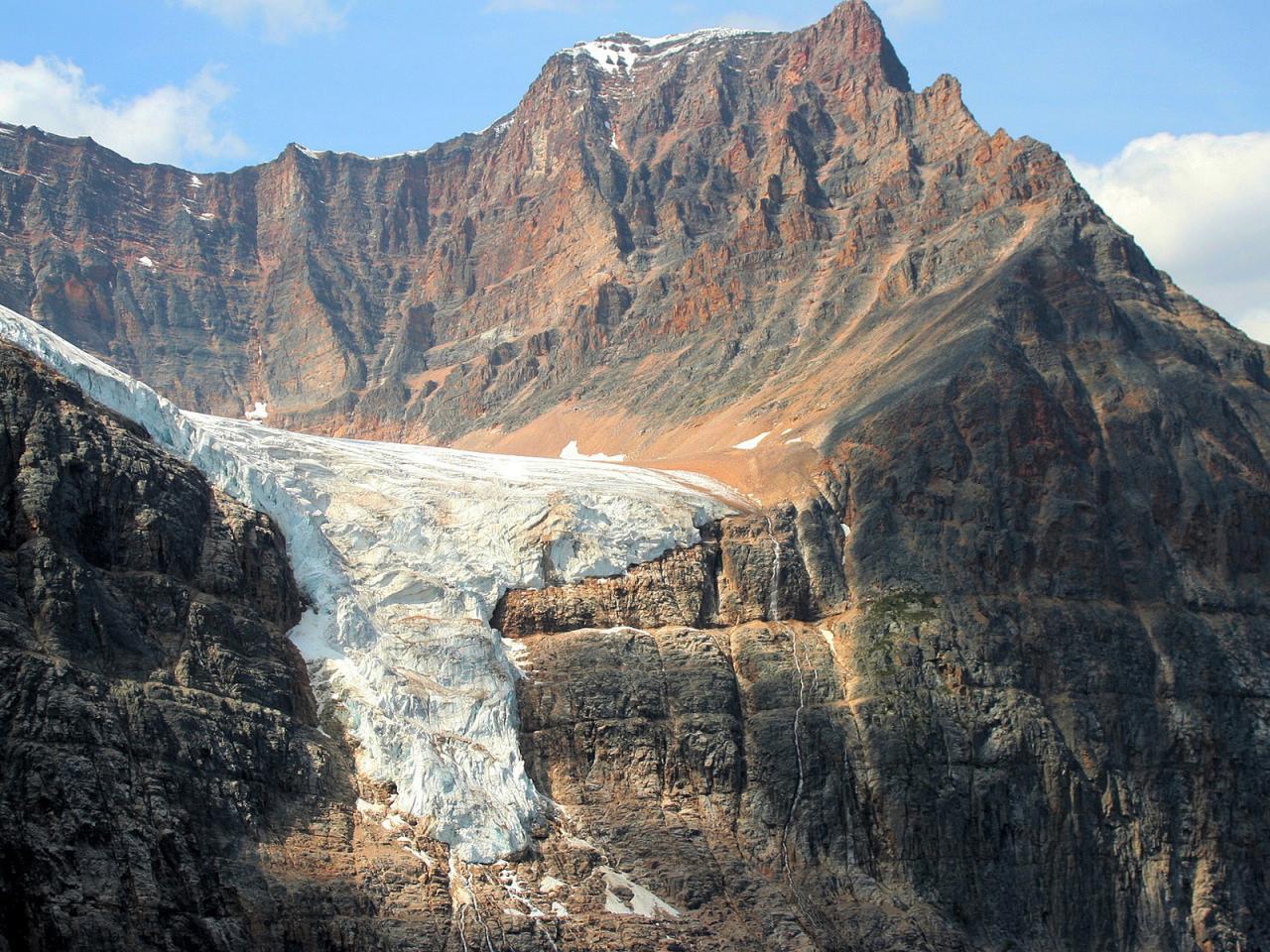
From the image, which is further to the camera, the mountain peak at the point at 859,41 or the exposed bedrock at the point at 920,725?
the mountain peak at the point at 859,41

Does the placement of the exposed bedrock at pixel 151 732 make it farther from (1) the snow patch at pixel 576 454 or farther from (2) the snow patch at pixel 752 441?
(1) the snow patch at pixel 576 454

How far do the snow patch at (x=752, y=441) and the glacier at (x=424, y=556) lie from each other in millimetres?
14081

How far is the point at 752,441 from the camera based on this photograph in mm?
88688

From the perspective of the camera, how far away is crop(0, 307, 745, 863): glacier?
167 feet

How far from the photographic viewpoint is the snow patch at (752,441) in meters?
85.6

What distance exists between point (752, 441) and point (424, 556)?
32113 millimetres

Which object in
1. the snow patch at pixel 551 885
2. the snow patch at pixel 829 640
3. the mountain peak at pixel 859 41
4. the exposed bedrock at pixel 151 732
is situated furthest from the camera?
the mountain peak at pixel 859 41

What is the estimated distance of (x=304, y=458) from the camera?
64750mm

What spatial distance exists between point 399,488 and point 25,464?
20443 millimetres

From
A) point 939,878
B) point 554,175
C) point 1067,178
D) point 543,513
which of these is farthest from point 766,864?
point 554,175

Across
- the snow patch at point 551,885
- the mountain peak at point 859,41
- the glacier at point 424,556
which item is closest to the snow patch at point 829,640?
the glacier at point 424,556

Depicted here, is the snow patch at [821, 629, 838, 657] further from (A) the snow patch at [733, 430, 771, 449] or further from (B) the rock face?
(A) the snow patch at [733, 430, 771, 449]

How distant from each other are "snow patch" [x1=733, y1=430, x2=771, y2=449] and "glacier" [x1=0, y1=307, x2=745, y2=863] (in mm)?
14081

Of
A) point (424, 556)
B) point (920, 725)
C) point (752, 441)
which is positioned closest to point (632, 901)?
point (920, 725)
